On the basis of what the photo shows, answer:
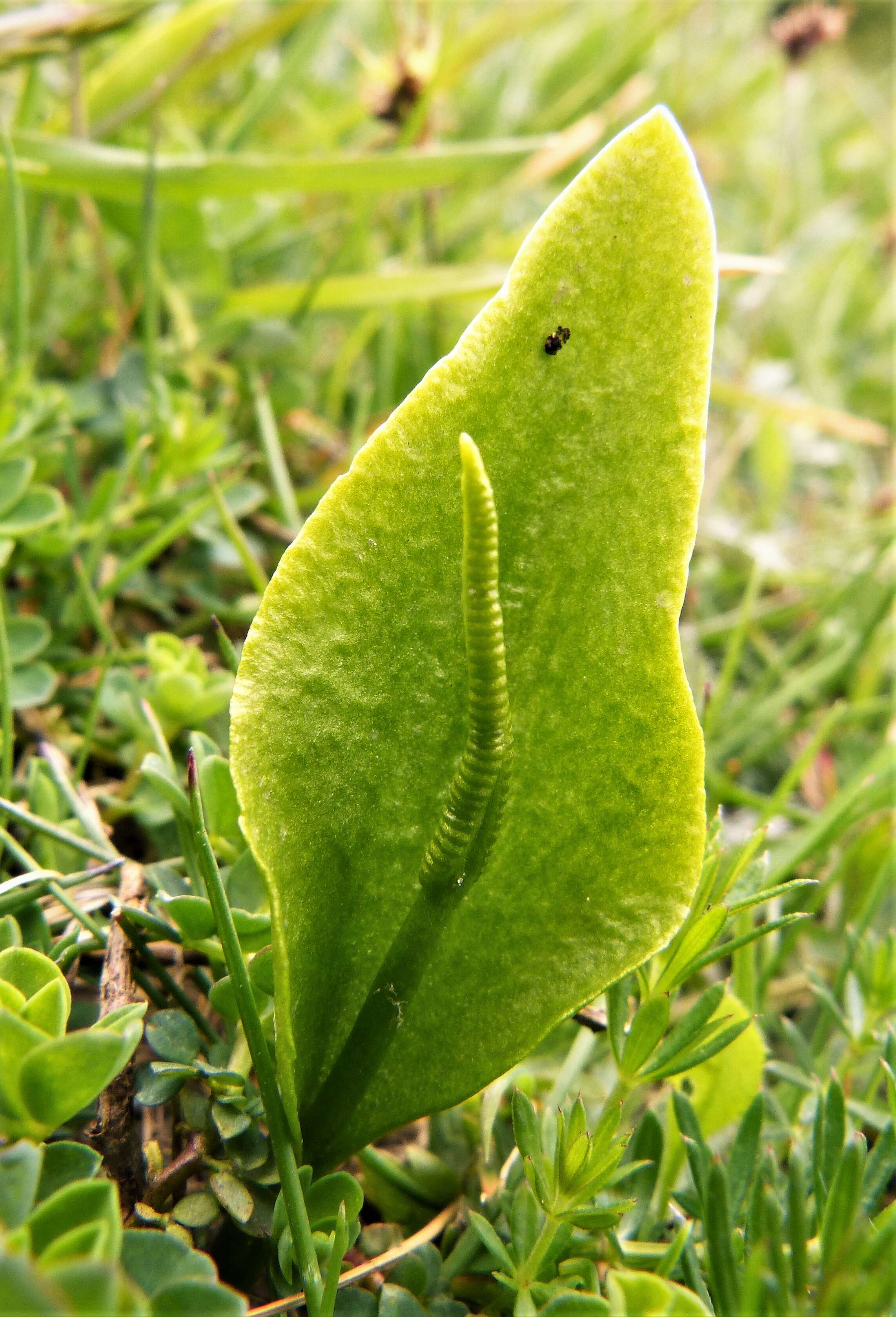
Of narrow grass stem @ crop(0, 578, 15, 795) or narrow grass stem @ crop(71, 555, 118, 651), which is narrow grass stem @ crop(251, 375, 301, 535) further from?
narrow grass stem @ crop(0, 578, 15, 795)

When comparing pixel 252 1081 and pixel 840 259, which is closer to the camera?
pixel 252 1081

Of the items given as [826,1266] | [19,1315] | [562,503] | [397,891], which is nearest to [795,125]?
[562,503]

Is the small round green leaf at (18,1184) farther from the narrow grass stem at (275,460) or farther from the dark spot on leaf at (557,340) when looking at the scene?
the narrow grass stem at (275,460)

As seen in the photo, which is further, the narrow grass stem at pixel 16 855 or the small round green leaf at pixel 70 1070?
the narrow grass stem at pixel 16 855

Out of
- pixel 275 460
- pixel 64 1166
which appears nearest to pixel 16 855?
pixel 64 1166

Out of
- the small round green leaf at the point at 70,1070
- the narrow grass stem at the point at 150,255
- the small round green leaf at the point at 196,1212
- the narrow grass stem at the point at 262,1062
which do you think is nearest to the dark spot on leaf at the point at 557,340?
the narrow grass stem at the point at 262,1062

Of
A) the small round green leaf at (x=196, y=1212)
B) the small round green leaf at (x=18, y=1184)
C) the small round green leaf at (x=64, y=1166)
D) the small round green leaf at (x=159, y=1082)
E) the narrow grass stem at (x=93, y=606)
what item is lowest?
the small round green leaf at (x=196, y=1212)

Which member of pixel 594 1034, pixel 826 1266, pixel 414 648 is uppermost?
pixel 414 648

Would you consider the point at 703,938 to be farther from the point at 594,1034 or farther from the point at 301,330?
the point at 301,330
